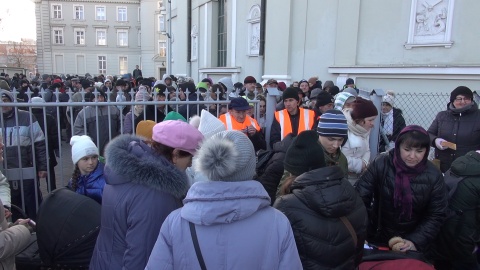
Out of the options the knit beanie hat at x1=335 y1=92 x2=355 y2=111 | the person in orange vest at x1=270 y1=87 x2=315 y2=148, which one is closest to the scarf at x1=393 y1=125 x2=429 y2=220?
the person in orange vest at x1=270 y1=87 x2=315 y2=148

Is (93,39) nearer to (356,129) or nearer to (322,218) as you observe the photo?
(356,129)

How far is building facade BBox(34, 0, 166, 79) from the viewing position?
170 feet

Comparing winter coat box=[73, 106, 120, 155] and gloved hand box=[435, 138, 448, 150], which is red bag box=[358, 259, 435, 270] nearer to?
gloved hand box=[435, 138, 448, 150]

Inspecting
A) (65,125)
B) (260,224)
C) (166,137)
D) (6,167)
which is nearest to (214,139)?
(260,224)

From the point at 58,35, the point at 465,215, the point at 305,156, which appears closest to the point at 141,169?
the point at 305,156

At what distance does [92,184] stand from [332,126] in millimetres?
2296

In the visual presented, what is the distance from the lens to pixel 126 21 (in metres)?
53.4

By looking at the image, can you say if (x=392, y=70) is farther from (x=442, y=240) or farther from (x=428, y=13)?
(x=442, y=240)

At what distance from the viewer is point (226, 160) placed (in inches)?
63.1

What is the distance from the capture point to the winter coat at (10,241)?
223cm

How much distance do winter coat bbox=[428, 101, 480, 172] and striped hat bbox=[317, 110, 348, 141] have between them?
2.50 m

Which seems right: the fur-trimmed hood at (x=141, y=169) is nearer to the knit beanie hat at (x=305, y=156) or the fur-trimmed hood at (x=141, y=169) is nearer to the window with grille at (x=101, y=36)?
the knit beanie hat at (x=305, y=156)

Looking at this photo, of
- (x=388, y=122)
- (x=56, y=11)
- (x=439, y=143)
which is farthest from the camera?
(x=56, y=11)

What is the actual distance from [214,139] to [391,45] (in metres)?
9.31
